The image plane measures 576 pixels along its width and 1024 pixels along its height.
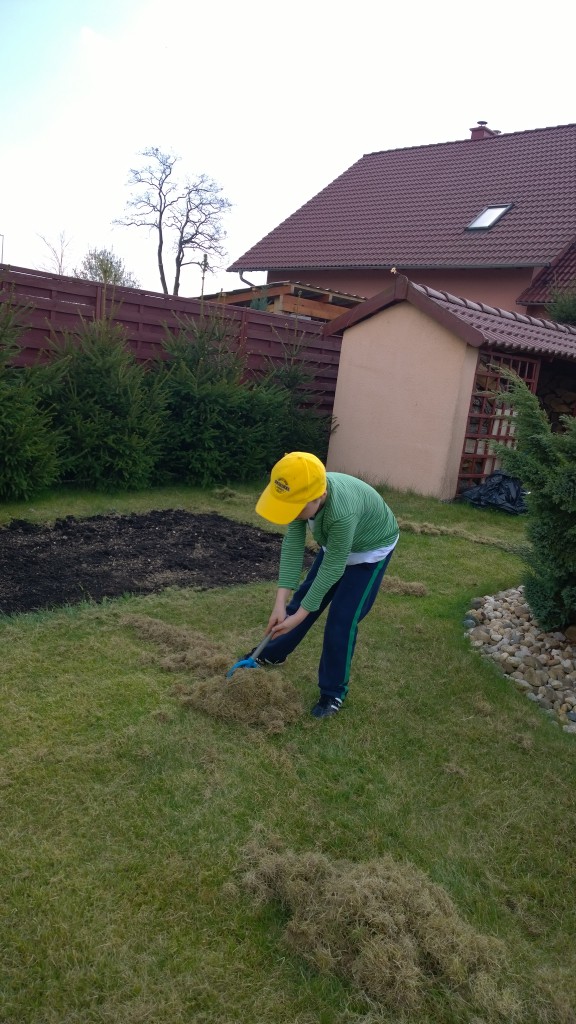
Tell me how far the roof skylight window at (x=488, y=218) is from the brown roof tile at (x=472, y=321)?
232 inches

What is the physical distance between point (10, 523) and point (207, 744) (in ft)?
14.0

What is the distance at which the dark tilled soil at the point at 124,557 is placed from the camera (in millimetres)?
5379

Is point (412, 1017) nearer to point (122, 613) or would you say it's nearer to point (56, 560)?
point (122, 613)

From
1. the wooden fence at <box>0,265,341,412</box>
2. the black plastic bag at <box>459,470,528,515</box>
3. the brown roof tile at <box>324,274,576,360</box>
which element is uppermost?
the brown roof tile at <box>324,274,576,360</box>

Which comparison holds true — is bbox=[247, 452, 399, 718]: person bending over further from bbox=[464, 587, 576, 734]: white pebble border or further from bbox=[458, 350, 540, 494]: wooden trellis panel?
bbox=[458, 350, 540, 494]: wooden trellis panel

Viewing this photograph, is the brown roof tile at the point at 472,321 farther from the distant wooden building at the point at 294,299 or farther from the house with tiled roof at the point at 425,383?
the distant wooden building at the point at 294,299

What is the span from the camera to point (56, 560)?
19.8 feet

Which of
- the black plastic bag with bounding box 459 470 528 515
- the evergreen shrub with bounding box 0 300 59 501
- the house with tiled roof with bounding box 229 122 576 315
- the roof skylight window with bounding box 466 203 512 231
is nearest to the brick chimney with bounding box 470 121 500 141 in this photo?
the house with tiled roof with bounding box 229 122 576 315

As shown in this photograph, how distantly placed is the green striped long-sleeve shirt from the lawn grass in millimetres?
748

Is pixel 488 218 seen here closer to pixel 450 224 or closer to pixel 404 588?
pixel 450 224

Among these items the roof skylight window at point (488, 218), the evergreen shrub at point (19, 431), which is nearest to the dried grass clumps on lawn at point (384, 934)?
the evergreen shrub at point (19, 431)

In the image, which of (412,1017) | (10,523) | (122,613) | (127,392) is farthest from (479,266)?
(412,1017)

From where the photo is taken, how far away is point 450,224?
17.3 metres

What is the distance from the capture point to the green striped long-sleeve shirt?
136 inches
